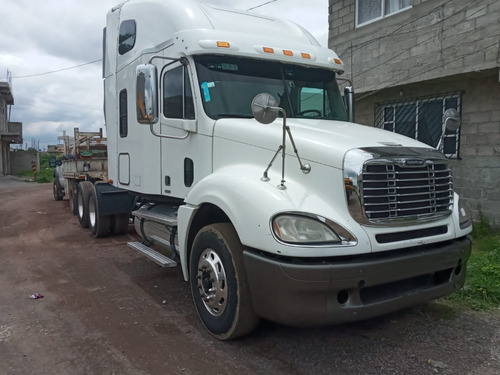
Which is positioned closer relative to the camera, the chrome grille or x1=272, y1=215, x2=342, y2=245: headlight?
x1=272, y1=215, x2=342, y2=245: headlight

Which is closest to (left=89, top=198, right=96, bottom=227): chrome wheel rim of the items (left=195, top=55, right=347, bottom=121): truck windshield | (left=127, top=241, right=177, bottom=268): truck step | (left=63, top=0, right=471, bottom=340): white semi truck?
(left=127, top=241, right=177, bottom=268): truck step

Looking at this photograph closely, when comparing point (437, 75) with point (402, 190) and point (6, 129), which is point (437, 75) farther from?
point (6, 129)

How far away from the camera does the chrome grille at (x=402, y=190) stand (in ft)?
10.5

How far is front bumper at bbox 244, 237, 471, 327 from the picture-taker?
9.68ft

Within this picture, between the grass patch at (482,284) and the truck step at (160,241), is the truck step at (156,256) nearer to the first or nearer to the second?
the truck step at (160,241)

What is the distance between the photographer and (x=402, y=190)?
332 centimetres

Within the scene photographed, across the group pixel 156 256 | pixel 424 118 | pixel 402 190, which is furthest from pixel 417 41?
pixel 156 256

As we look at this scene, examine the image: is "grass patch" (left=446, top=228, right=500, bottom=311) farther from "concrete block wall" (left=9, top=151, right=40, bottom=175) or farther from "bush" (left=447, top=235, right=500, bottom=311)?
"concrete block wall" (left=9, top=151, right=40, bottom=175)

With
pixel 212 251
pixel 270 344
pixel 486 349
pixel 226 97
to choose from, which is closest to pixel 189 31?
pixel 226 97

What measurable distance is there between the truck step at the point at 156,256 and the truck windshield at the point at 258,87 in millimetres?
1660

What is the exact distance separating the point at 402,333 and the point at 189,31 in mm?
3625

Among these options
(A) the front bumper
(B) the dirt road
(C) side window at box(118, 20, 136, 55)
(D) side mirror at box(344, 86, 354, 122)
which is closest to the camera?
(A) the front bumper

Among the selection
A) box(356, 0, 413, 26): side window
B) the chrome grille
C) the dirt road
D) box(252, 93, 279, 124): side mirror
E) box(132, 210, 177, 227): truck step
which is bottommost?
the dirt road

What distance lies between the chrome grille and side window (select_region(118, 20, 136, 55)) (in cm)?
398
